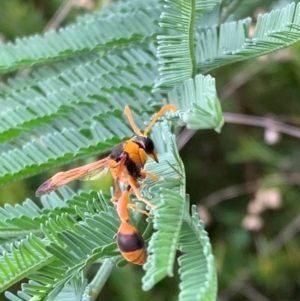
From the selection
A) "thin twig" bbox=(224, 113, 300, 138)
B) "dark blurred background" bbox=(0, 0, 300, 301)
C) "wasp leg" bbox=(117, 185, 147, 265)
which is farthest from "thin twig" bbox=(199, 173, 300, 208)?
"wasp leg" bbox=(117, 185, 147, 265)

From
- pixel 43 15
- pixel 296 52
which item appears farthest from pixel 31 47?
pixel 43 15

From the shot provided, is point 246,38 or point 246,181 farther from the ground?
point 246,38

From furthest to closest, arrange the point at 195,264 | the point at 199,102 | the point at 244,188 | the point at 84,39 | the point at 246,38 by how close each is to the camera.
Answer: the point at 244,188 → the point at 84,39 → the point at 246,38 → the point at 199,102 → the point at 195,264

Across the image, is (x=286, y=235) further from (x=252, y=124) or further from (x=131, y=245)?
(x=131, y=245)

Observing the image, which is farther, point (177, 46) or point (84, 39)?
point (84, 39)

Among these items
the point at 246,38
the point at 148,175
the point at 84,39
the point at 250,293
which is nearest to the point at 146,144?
the point at 148,175

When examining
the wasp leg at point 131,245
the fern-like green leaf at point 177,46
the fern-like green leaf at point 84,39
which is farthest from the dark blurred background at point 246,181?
the wasp leg at point 131,245

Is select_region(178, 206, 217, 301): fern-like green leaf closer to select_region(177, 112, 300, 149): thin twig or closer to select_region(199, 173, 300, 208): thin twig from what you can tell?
select_region(177, 112, 300, 149): thin twig

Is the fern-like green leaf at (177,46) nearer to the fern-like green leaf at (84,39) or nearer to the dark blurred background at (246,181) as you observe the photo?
the fern-like green leaf at (84,39)

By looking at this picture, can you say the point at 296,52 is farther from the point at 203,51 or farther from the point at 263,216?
the point at 203,51
